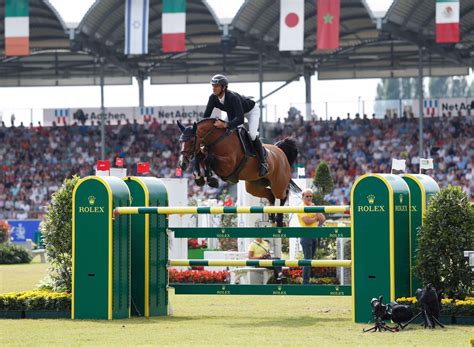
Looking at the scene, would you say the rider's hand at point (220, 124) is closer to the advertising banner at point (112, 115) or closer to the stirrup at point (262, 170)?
the stirrup at point (262, 170)

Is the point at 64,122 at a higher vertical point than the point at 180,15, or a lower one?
lower

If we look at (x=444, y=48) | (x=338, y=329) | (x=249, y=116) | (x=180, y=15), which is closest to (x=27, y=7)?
(x=180, y=15)

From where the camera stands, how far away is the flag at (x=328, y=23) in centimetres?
3403

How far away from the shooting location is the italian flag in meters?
35.2

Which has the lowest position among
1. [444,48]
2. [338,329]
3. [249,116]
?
[338,329]

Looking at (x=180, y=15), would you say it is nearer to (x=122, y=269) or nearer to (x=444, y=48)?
(x=444, y=48)

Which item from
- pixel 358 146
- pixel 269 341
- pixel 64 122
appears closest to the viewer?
pixel 269 341

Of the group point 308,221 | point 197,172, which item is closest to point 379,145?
point 308,221

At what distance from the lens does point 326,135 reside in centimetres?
4175

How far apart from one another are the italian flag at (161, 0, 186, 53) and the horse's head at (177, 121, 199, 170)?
81.1 ft

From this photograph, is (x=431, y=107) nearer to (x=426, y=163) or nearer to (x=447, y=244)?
(x=426, y=163)

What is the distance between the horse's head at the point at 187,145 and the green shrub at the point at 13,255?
1543 cm

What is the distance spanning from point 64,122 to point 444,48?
1624 centimetres

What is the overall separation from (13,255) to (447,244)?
16.6 metres
